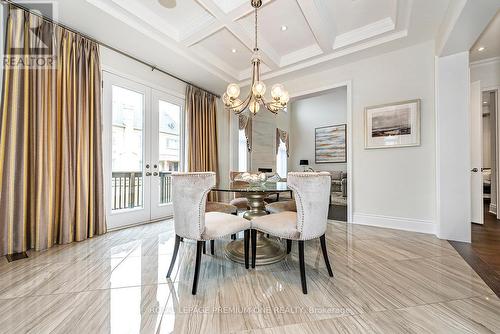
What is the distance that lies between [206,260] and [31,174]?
6.90 ft

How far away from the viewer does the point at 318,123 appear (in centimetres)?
760

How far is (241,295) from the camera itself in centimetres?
142

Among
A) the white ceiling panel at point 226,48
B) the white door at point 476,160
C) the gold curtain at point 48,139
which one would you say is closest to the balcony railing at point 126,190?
the gold curtain at point 48,139

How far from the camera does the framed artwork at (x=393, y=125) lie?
112 inches

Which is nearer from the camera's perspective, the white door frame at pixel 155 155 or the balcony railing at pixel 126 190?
the balcony railing at pixel 126 190

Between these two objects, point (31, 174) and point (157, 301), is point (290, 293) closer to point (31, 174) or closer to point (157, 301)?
point (157, 301)

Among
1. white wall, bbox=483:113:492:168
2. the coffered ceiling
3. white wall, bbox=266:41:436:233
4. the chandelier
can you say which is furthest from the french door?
white wall, bbox=483:113:492:168

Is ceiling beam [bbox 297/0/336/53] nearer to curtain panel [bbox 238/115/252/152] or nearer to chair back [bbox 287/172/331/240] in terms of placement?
chair back [bbox 287/172/331/240]

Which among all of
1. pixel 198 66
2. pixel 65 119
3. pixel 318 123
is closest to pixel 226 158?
pixel 198 66

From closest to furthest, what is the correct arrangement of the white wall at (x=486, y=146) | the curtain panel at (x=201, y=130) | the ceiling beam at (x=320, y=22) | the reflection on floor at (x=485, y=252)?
the reflection on floor at (x=485, y=252), the ceiling beam at (x=320, y=22), the curtain panel at (x=201, y=130), the white wall at (x=486, y=146)

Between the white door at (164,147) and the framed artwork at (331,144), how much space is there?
17.5ft

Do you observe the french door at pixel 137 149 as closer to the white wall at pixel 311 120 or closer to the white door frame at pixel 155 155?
the white door frame at pixel 155 155

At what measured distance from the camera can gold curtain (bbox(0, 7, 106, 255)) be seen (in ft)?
6.58
